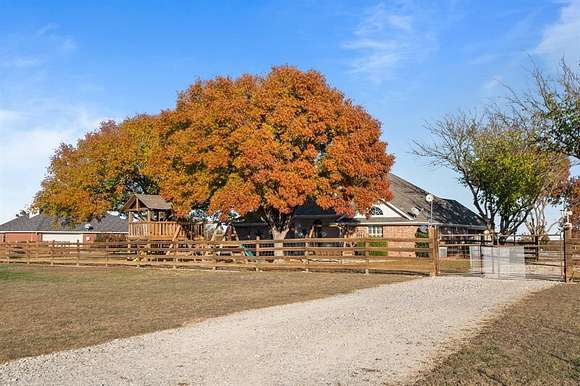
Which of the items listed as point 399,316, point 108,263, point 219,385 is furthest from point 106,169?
point 219,385

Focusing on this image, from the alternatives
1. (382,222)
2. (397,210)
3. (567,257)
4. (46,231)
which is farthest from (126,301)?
(46,231)

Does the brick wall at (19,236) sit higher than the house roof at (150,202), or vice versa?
the house roof at (150,202)

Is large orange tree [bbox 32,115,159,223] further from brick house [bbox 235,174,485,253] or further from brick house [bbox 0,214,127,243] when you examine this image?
brick house [bbox 0,214,127,243]

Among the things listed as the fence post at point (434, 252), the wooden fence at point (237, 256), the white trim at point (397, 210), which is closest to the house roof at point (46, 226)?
the wooden fence at point (237, 256)

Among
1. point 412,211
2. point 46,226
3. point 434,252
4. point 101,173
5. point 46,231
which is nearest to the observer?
point 434,252

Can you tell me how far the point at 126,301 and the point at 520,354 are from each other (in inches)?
377

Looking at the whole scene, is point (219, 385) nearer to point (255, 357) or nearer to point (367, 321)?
point (255, 357)

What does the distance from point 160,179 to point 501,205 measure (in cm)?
2280

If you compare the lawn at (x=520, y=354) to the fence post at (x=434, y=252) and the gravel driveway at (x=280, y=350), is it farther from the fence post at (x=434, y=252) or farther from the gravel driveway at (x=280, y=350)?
the fence post at (x=434, y=252)

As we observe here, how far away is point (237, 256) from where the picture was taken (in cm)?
2730

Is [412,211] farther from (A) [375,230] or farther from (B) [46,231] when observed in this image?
(B) [46,231]

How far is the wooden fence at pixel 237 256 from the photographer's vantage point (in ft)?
74.1

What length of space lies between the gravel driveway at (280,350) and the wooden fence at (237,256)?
9.49 m

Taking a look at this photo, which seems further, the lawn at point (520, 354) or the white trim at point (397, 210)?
the white trim at point (397, 210)
